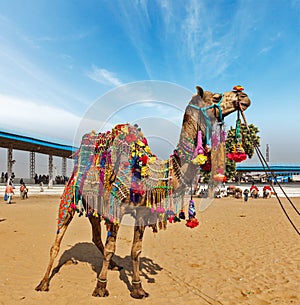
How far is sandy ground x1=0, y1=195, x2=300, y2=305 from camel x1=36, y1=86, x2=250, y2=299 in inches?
17.1

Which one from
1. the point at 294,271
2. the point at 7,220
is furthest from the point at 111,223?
the point at 7,220

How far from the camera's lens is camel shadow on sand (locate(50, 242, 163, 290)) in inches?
238

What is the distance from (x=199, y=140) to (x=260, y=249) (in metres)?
5.76

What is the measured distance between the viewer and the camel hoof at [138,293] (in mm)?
4945

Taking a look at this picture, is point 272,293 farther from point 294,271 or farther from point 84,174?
point 84,174

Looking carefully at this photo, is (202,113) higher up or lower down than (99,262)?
higher up

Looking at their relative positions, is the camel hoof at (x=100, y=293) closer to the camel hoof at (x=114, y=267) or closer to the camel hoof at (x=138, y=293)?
the camel hoof at (x=138, y=293)

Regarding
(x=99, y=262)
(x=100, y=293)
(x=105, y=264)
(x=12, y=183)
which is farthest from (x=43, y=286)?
(x=12, y=183)

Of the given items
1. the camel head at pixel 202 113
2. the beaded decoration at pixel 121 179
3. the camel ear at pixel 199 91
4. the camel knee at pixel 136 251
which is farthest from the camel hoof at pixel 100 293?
the camel ear at pixel 199 91

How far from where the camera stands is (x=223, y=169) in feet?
14.8

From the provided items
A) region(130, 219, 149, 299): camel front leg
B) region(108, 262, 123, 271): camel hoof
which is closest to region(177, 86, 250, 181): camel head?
region(130, 219, 149, 299): camel front leg

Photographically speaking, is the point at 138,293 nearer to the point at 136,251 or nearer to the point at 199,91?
the point at 136,251

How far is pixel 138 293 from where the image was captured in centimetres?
497

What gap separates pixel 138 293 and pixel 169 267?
6.14 feet
